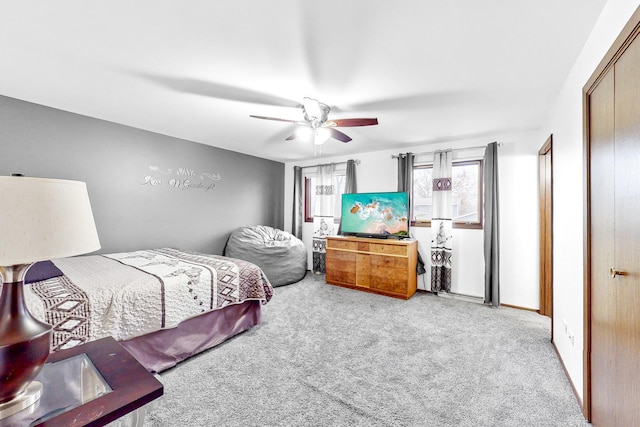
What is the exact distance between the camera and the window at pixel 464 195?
13.1ft

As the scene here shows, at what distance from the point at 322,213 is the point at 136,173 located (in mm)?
2967

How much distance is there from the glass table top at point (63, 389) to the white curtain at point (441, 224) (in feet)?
13.0

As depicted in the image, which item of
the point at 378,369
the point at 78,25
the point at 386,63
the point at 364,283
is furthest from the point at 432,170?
the point at 78,25

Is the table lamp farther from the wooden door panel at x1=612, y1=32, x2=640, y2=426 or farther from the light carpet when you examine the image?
the wooden door panel at x1=612, y1=32, x2=640, y2=426

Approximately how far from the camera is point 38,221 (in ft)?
2.48

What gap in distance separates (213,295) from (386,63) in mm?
2382

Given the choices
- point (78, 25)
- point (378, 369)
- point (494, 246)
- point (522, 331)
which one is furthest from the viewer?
point (494, 246)

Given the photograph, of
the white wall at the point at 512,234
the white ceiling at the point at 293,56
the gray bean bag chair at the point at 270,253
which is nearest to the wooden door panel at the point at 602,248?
the white ceiling at the point at 293,56

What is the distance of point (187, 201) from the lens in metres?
4.21

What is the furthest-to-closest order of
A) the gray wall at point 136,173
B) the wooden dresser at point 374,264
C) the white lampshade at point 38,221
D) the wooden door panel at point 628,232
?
the wooden dresser at point 374,264
the gray wall at point 136,173
the wooden door panel at point 628,232
the white lampshade at point 38,221

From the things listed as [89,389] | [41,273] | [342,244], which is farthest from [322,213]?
[89,389]

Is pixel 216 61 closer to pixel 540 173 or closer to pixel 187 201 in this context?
pixel 187 201

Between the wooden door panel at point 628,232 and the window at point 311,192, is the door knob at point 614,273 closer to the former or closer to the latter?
the wooden door panel at point 628,232

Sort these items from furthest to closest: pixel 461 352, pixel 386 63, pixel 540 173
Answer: pixel 540 173
pixel 461 352
pixel 386 63
